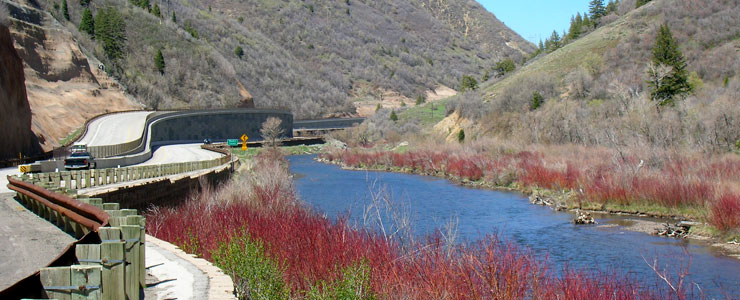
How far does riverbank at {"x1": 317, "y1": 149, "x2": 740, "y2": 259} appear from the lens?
24.5m

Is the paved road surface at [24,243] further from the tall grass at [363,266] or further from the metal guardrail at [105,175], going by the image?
the metal guardrail at [105,175]

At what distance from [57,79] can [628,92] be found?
56.2m

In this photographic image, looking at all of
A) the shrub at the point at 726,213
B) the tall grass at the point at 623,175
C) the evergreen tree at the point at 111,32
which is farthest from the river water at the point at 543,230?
the evergreen tree at the point at 111,32

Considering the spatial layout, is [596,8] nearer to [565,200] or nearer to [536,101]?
[536,101]

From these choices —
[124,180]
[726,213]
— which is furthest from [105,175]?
[726,213]

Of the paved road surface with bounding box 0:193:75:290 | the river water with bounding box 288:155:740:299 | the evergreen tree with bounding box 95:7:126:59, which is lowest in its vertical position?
the river water with bounding box 288:155:740:299

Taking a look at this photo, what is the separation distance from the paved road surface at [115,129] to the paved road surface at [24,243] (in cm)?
4311

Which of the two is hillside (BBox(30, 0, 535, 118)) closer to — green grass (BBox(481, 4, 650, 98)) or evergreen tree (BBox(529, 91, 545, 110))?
green grass (BBox(481, 4, 650, 98))

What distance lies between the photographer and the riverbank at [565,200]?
24.5m

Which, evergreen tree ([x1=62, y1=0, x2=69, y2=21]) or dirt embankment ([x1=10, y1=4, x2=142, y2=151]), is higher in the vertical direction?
evergreen tree ([x1=62, y1=0, x2=69, y2=21])

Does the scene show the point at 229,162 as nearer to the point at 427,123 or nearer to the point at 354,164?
the point at 354,164

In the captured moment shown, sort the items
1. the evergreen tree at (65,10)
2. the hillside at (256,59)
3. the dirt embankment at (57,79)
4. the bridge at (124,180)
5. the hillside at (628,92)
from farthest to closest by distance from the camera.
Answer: the hillside at (256,59)
the evergreen tree at (65,10)
the dirt embankment at (57,79)
the hillside at (628,92)
the bridge at (124,180)

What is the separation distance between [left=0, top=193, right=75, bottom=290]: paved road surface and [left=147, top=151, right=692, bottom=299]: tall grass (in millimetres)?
2708

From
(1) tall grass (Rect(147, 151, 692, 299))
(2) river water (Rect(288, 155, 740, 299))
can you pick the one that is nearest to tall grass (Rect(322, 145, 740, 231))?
(2) river water (Rect(288, 155, 740, 299))
